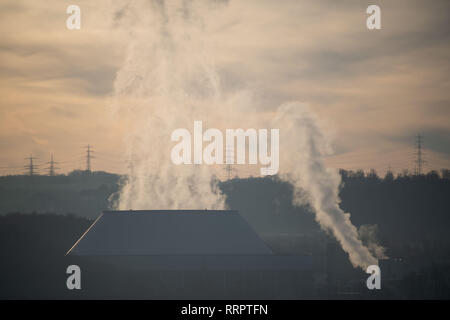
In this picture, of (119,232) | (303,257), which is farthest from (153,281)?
(303,257)

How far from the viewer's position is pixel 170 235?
277 feet

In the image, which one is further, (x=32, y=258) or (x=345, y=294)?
(x=32, y=258)

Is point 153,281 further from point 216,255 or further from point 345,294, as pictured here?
point 345,294

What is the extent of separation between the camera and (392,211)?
188875 mm

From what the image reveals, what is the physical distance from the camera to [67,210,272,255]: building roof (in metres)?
82.6

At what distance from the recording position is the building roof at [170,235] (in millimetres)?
82625

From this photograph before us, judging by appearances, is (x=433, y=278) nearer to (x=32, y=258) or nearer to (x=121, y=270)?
(x=121, y=270)
